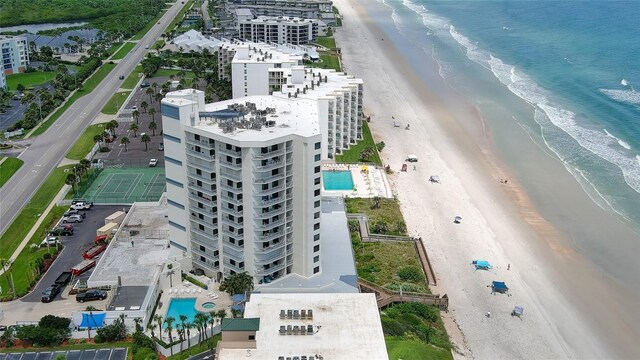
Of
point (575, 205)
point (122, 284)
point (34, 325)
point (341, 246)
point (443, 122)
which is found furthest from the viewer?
point (443, 122)

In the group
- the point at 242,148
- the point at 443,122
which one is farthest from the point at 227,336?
the point at 443,122

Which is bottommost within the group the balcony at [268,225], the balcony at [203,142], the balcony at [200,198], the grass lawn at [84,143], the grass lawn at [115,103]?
the grass lawn at [84,143]

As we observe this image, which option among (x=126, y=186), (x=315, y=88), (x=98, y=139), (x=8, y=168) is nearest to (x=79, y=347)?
(x=126, y=186)

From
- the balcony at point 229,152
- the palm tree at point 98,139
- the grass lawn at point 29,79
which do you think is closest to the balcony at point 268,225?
the balcony at point 229,152

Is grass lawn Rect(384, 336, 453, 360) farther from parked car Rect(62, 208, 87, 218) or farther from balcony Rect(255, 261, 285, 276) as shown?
parked car Rect(62, 208, 87, 218)

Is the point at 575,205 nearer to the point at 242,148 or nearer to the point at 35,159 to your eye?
the point at 242,148

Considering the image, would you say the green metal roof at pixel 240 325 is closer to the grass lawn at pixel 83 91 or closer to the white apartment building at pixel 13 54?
the grass lawn at pixel 83 91

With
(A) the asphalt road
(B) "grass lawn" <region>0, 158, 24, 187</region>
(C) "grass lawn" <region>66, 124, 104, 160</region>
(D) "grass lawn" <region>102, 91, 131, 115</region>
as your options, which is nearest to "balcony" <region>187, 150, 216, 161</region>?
(A) the asphalt road
